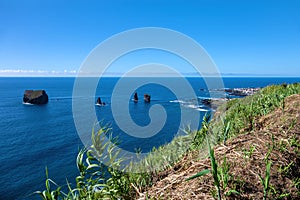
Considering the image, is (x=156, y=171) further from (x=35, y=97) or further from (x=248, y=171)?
(x=35, y=97)

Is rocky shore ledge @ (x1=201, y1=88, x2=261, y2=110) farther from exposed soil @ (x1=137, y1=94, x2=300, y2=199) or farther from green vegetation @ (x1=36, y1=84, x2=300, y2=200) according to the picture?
exposed soil @ (x1=137, y1=94, x2=300, y2=199)

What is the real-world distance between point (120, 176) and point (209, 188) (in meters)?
1.15

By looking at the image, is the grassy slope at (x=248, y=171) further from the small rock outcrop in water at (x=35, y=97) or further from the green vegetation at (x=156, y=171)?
the small rock outcrop in water at (x=35, y=97)

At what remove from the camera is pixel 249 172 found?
1.62 meters

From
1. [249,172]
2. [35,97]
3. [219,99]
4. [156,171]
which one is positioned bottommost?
[219,99]

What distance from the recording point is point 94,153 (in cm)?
231

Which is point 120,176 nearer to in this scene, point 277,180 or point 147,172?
point 147,172

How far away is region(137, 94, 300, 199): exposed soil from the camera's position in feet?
4.85

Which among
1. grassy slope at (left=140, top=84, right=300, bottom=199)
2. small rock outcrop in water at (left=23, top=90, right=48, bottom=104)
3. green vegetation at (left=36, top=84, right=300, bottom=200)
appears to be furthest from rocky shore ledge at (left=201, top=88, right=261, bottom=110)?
small rock outcrop in water at (left=23, top=90, right=48, bottom=104)

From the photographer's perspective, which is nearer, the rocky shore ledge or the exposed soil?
the exposed soil

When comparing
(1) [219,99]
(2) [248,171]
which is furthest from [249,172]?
(1) [219,99]

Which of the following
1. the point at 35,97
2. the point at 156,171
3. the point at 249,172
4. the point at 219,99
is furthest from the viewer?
the point at 35,97

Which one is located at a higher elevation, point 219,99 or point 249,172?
point 249,172

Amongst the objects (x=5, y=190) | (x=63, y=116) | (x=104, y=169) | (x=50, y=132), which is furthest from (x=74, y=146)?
(x=104, y=169)
